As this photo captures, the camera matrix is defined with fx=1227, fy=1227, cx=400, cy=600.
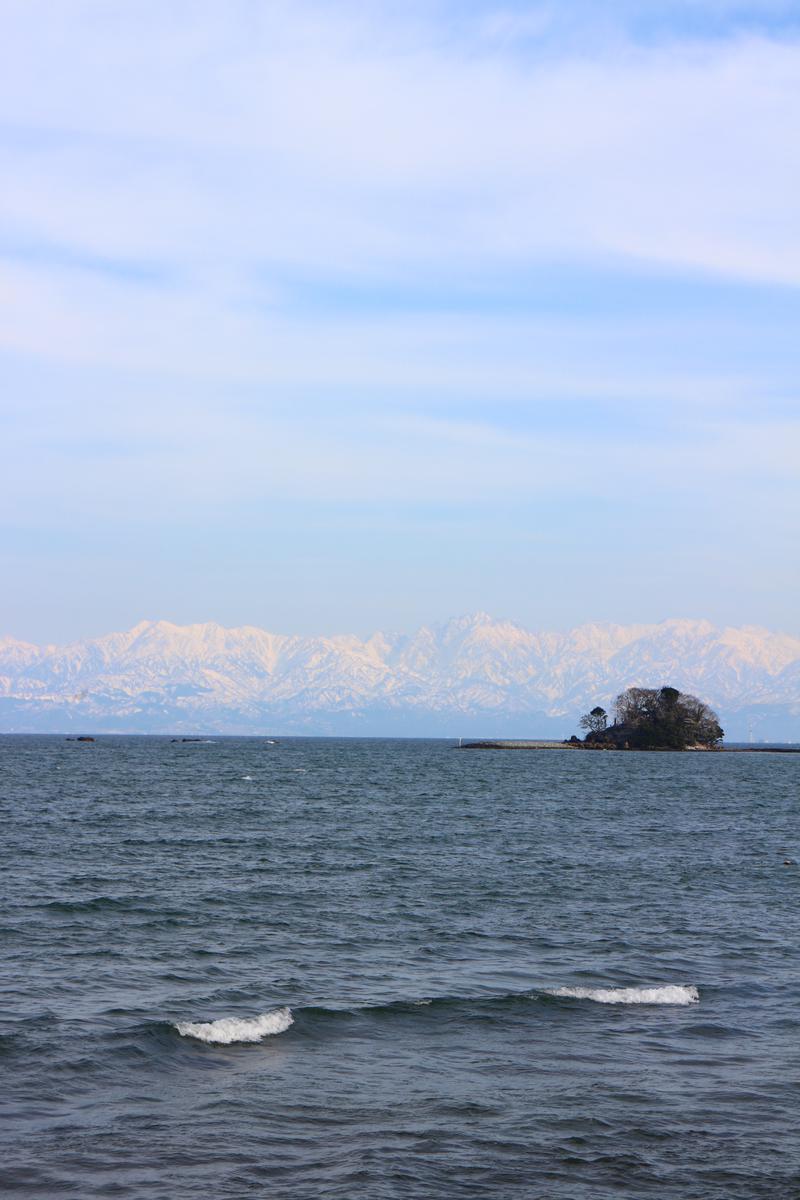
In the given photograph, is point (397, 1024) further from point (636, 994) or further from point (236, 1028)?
point (636, 994)

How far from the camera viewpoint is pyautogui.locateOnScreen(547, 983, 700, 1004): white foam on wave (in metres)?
33.8

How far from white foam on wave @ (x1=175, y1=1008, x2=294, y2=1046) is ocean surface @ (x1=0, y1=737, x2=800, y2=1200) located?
8cm

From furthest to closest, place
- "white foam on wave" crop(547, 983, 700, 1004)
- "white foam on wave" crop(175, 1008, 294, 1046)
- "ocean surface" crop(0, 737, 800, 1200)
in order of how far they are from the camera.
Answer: "white foam on wave" crop(547, 983, 700, 1004)
"white foam on wave" crop(175, 1008, 294, 1046)
"ocean surface" crop(0, 737, 800, 1200)

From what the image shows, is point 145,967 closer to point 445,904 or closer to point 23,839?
point 445,904

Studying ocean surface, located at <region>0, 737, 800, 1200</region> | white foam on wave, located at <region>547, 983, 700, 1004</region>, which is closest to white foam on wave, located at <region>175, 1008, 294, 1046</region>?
ocean surface, located at <region>0, 737, 800, 1200</region>

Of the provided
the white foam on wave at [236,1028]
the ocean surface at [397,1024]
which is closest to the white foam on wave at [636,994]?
the ocean surface at [397,1024]

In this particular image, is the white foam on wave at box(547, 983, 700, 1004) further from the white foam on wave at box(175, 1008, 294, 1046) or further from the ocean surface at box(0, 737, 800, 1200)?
the white foam on wave at box(175, 1008, 294, 1046)

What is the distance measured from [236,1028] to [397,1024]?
161 inches

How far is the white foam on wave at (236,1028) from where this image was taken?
29.6 m

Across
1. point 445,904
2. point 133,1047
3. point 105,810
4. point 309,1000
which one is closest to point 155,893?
point 445,904

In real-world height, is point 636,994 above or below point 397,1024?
above

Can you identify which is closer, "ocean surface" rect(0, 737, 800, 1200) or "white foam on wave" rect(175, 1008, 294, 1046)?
"ocean surface" rect(0, 737, 800, 1200)

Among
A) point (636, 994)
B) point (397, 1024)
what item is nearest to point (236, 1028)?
point (397, 1024)

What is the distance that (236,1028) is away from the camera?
99.2ft
